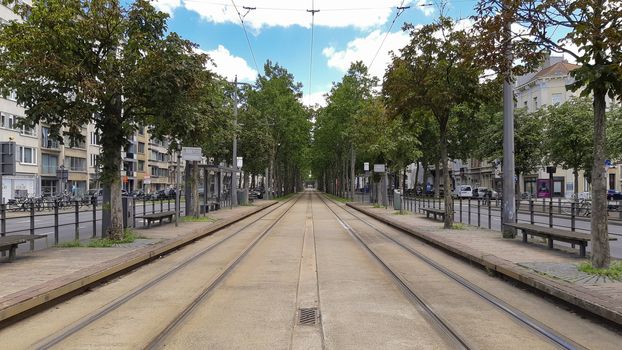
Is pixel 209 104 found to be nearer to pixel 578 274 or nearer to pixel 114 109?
pixel 114 109

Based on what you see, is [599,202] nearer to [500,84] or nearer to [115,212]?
[500,84]

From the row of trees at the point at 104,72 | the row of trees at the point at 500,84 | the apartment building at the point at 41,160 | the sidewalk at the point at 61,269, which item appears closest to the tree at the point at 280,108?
the apartment building at the point at 41,160

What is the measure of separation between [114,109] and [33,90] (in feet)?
6.79

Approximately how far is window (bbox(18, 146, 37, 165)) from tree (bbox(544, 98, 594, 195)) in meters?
48.7

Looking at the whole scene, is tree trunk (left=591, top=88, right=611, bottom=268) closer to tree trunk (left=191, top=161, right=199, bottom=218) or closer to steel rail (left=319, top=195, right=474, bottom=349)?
steel rail (left=319, top=195, right=474, bottom=349)

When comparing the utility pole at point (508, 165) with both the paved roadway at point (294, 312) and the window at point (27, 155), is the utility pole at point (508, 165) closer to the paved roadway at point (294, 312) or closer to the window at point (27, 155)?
the paved roadway at point (294, 312)

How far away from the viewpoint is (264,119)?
51.5 m

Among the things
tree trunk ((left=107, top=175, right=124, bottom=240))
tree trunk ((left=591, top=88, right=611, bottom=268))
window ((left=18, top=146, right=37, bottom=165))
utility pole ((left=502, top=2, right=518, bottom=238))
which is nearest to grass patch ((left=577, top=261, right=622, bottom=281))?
tree trunk ((left=591, top=88, right=611, bottom=268))

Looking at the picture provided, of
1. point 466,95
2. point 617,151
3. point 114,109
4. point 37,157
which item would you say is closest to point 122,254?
point 114,109

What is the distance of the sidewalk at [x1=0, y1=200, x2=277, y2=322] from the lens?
23.5 feet

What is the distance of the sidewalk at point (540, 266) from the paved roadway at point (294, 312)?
0.75 ft

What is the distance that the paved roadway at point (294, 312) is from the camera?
5805 mm

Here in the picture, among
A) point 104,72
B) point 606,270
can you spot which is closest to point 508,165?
point 606,270

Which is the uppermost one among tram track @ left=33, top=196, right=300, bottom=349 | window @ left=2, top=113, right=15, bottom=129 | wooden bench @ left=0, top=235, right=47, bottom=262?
window @ left=2, top=113, right=15, bottom=129
